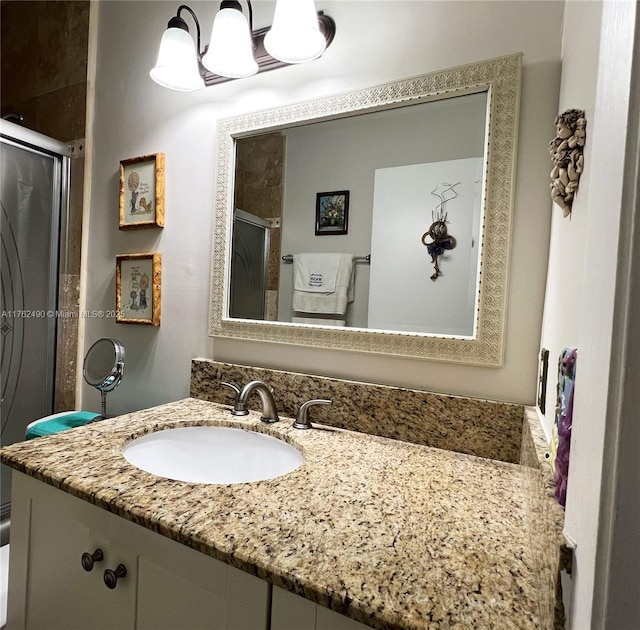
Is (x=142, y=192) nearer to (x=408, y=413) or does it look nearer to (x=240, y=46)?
(x=240, y=46)

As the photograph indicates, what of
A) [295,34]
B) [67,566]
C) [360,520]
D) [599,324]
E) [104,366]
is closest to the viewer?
[599,324]

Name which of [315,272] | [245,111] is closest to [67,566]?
[315,272]

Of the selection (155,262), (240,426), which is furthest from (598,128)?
(155,262)

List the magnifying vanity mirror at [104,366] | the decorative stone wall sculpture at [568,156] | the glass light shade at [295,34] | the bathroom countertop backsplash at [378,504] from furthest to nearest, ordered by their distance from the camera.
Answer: the magnifying vanity mirror at [104,366]
the glass light shade at [295,34]
the decorative stone wall sculpture at [568,156]
the bathroom countertop backsplash at [378,504]

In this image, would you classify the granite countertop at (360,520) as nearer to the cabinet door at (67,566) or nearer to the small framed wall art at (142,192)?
the cabinet door at (67,566)

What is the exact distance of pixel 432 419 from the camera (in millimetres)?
950

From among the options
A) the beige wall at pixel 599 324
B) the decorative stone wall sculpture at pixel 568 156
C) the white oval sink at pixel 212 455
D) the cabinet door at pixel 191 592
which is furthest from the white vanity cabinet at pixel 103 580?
the decorative stone wall sculpture at pixel 568 156

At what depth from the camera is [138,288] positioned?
1.43 metres

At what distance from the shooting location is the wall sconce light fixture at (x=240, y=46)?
3.36ft

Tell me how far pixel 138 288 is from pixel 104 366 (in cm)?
29

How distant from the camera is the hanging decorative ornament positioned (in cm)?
96

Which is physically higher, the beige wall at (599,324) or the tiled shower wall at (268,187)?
the tiled shower wall at (268,187)

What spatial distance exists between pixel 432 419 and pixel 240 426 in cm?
48

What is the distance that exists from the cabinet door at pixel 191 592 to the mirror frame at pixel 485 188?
61cm
